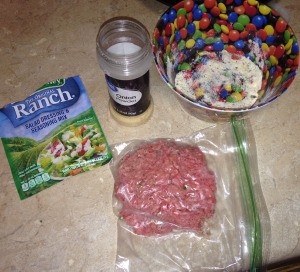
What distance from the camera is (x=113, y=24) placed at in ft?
1.98

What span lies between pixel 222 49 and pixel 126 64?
0.27 metres

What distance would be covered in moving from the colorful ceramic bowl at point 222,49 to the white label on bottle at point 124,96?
62 mm

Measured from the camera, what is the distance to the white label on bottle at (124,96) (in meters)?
0.60

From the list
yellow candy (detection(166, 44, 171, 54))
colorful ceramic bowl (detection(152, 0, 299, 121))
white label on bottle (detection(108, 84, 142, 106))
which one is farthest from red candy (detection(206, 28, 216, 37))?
white label on bottle (detection(108, 84, 142, 106))

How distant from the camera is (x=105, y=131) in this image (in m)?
0.70

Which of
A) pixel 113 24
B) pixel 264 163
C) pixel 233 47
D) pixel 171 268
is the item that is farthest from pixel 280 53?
A: pixel 171 268

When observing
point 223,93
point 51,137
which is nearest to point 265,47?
point 223,93

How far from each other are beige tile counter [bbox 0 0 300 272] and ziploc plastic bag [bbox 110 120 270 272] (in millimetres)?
39

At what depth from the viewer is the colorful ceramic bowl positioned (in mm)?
642

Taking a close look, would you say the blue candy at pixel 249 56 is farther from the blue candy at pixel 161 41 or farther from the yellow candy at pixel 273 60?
the blue candy at pixel 161 41

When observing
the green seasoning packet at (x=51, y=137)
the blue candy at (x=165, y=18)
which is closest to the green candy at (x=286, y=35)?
the blue candy at (x=165, y=18)

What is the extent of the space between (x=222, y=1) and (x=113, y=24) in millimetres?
220

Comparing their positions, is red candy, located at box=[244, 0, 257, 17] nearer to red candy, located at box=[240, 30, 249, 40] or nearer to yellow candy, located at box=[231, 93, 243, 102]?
red candy, located at box=[240, 30, 249, 40]

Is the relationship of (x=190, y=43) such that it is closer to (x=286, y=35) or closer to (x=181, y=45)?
(x=181, y=45)
